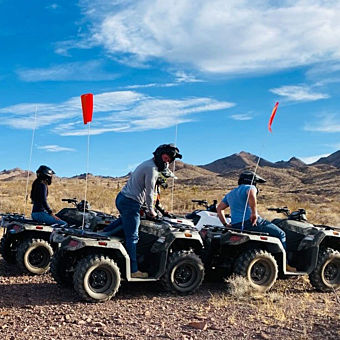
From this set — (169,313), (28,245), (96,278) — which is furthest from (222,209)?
(28,245)

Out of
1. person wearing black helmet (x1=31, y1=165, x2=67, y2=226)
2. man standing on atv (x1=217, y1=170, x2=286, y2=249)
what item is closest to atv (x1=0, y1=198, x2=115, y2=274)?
person wearing black helmet (x1=31, y1=165, x2=67, y2=226)

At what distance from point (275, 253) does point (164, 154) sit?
2701 mm

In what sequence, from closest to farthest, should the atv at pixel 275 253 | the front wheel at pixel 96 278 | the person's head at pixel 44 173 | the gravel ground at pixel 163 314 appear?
1. the gravel ground at pixel 163 314
2. the front wheel at pixel 96 278
3. the atv at pixel 275 253
4. the person's head at pixel 44 173

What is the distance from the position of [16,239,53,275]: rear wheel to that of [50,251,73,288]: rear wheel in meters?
1.58

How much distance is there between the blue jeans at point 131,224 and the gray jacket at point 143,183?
11 centimetres

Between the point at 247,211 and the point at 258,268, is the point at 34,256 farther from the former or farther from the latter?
the point at 258,268

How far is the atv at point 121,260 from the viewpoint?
736 centimetres

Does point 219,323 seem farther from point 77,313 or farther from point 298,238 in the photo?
point 298,238

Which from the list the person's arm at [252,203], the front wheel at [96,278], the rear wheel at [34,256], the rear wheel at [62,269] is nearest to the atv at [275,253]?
Answer: the person's arm at [252,203]

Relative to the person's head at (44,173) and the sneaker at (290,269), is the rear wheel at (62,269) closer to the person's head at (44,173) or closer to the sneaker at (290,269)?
the person's head at (44,173)

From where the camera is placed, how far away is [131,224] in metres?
7.80

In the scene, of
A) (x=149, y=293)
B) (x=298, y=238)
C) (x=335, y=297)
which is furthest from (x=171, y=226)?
(x=335, y=297)

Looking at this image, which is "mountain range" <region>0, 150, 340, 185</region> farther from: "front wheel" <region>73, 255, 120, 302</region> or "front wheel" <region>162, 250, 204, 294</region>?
"front wheel" <region>73, 255, 120, 302</region>

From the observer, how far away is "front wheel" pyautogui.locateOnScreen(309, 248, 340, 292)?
8734 mm
